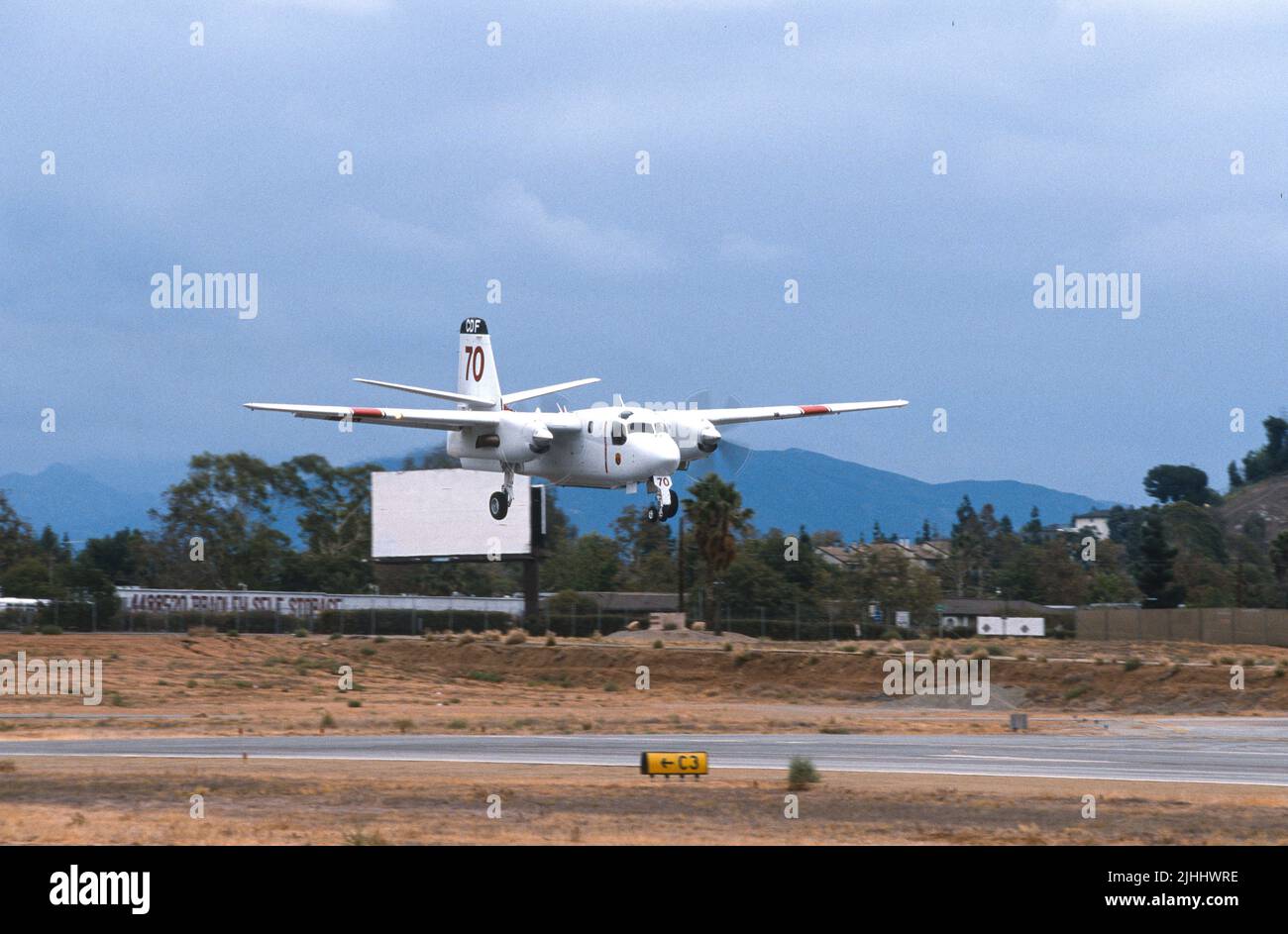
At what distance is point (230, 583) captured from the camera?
13788 cm

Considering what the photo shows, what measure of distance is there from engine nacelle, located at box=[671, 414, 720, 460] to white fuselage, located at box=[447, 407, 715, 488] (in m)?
0.03

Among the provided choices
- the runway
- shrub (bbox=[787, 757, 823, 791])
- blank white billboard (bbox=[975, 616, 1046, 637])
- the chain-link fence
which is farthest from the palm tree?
shrub (bbox=[787, 757, 823, 791])

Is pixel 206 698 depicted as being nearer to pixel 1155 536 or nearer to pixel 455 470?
pixel 455 470

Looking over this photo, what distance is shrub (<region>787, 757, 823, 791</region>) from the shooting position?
29.8 m

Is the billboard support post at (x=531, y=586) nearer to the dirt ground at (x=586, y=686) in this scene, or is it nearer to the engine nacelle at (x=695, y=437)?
the dirt ground at (x=586, y=686)

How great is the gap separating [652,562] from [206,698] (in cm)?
9049

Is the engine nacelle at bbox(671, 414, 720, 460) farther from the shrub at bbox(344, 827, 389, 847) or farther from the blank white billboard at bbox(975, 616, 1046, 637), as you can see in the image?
the blank white billboard at bbox(975, 616, 1046, 637)

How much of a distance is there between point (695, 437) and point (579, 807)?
73.5ft

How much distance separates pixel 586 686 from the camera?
76062mm

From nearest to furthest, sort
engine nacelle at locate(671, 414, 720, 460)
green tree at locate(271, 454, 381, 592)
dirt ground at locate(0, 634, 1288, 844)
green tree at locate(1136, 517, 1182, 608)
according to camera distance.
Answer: dirt ground at locate(0, 634, 1288, 844) < engine nacelle at locate(671, 414, 720, 460) < green tree at locate(1136, 517, 1182, 608) < green tree at locate(271, 454, 381, 592)

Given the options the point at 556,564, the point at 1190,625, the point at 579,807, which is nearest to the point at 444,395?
the point at 579,807

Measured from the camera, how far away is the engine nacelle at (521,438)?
158 feet
